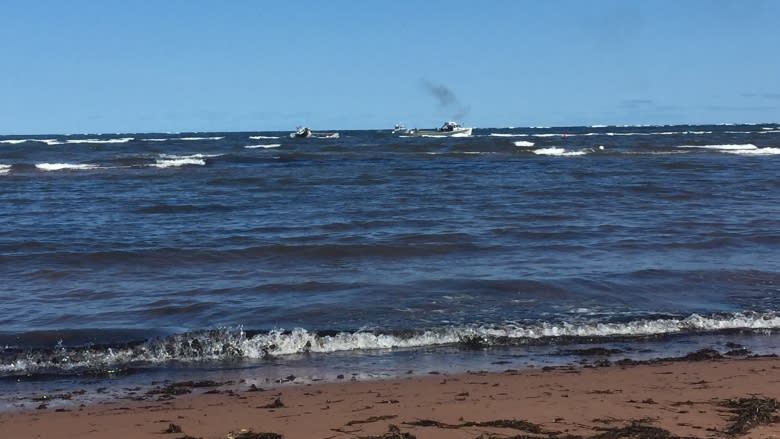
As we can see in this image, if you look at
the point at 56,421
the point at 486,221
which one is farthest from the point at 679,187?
the point at 56,421

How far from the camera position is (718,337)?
7.63m

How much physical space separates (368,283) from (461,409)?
4.80m

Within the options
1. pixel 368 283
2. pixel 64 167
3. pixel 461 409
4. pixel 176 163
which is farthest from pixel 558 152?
pixel 461 409

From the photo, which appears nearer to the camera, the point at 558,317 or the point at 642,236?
the point at 558,317

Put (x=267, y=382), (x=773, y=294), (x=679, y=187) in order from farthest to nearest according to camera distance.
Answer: (x=679, y=187) < (x=773, y=294) < (x=267, y=382)

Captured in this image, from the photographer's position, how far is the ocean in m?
6.99

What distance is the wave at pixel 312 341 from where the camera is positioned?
6883 millimetres

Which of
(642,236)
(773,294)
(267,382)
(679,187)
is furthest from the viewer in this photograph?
(679,187)

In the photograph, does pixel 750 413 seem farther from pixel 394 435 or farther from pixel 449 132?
pixel 449 132

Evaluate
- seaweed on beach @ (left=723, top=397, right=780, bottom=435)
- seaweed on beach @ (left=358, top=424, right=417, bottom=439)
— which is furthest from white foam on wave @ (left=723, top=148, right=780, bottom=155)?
seaweed on beach @ (left=358, top=424, right=417, bottom=439)

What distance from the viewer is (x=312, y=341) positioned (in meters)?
7.30

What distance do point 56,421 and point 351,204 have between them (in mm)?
13796

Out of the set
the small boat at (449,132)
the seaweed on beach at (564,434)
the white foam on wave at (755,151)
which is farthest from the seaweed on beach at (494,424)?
the small boat at (449,132)

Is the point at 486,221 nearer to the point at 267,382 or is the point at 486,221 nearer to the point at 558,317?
the point at 558,317
